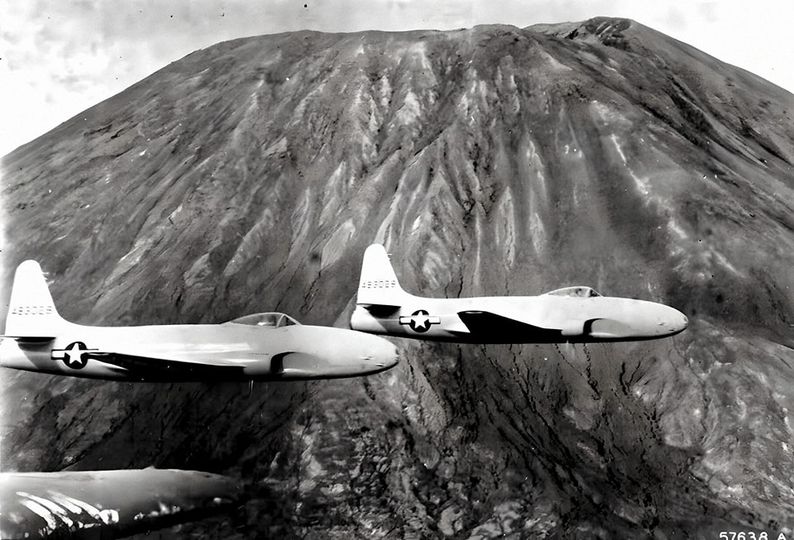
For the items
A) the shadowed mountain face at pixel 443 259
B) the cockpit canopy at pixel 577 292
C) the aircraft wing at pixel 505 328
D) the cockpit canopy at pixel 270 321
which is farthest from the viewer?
the shadowed mountain face at pixel 443 259

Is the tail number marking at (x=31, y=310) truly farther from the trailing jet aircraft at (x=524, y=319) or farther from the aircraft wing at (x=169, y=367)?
the trailing jet aircraft at (x=524, y=319)

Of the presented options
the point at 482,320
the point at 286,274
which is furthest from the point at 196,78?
the point at 482,320

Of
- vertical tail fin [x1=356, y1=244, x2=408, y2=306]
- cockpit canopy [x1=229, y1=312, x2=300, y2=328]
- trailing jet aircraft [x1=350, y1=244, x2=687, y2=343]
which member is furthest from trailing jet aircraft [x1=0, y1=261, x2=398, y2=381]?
vertical tail fin [x1=356, y1=244, x2=408, y2=306]

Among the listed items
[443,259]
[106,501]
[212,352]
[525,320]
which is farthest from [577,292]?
[443,259]

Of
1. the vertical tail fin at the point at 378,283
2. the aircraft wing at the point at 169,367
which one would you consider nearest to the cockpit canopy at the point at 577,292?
the vertical tail fin at the point at 378,283

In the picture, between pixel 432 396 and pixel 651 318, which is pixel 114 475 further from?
pixel 651 318

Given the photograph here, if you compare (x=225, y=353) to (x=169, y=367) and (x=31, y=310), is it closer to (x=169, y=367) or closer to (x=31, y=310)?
(x=169, y=367)
